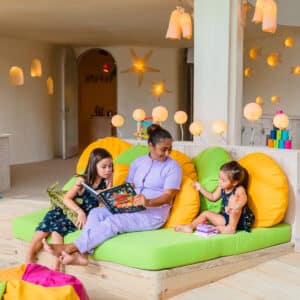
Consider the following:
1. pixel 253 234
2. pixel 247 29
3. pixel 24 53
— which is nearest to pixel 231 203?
Answer: pixel 253 234

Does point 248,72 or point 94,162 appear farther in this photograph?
point 248,72

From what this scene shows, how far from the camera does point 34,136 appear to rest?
1112 centimetres

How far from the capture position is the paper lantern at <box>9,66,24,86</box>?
410 inches

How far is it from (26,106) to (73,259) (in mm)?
7836

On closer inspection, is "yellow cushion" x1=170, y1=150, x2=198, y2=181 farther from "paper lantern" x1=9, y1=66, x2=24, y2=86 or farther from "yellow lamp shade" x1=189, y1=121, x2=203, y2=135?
"paper lantern" x1=9, y1=66, x2=24, y2=86

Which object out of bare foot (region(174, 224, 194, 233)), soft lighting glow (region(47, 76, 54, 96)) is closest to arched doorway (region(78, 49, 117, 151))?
soft lighting glow (region(47, 76, 54, 96))

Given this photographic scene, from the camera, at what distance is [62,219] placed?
3807mm

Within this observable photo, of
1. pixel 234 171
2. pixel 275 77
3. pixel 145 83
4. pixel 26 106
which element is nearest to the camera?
pixel 234 171

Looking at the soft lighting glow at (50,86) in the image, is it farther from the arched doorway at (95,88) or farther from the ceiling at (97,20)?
the arched doorway at (95,88)

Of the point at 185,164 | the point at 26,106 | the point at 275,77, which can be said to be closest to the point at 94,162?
the point at 185,164

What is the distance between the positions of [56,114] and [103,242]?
869 centimetres

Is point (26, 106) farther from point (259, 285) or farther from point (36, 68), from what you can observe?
point (259, 285)

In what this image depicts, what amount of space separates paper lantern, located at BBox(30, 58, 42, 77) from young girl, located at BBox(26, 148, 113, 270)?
25.0ft

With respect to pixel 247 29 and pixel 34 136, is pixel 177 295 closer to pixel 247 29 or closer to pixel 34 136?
pixel 247 29
